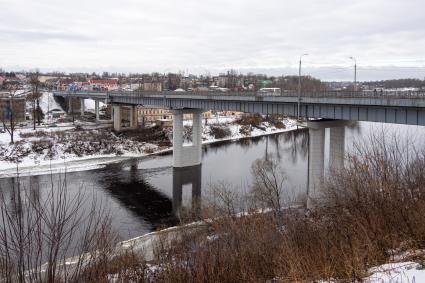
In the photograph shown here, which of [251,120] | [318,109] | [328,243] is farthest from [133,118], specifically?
[328,243]

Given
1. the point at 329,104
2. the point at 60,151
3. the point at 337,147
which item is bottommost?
the point at 60,151

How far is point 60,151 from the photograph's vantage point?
2271 inches

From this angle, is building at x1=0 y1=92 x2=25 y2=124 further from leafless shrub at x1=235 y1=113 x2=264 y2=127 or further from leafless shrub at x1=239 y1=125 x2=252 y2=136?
leafless shrub at x1=235 y1=113 x2=264 y2=127

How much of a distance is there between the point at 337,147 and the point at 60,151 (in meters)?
37.8

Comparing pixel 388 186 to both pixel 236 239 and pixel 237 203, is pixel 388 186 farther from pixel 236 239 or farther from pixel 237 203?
pixel 237 203

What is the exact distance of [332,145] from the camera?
3403 centimetres

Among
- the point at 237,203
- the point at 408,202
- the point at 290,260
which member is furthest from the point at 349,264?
the point at 237,203

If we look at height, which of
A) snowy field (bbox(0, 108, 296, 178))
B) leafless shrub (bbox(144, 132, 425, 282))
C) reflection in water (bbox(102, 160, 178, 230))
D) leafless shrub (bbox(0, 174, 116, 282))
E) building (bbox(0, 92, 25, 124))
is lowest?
reflection in water (bbox(102, 160, 178, 230))

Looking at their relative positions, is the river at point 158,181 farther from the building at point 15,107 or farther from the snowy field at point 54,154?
the building at point 15,107

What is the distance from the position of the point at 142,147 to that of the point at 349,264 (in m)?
54.7

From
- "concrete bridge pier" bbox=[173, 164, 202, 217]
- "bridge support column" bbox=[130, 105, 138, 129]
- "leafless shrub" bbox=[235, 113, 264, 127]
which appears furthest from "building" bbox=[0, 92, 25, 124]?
"leafless shrub" bbox=[235, 113, 264, 127]

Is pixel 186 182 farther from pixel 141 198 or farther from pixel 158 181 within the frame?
pixel 141 198

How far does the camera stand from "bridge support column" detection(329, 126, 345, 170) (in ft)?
109

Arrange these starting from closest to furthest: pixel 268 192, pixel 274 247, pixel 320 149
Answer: pixel 274 247
pixel 268 192
pixel 320 149
